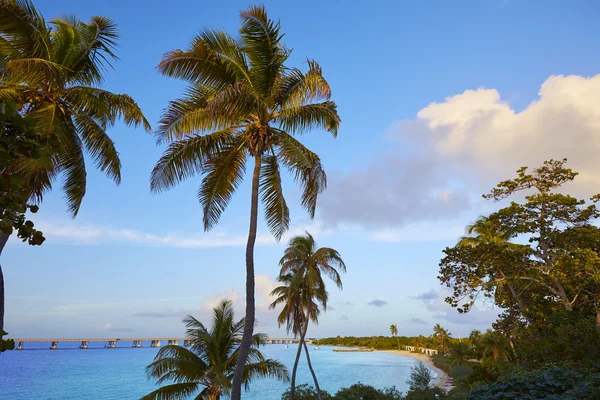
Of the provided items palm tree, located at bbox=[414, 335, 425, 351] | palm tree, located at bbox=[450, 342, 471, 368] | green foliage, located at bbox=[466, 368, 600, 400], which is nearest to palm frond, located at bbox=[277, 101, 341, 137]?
green foliage, located at bbox=[466, 368, 600, 400]

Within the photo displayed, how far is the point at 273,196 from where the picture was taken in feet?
38.5

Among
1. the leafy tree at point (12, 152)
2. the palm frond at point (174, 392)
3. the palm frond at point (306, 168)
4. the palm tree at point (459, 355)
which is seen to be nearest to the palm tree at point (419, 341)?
the palm tree at point (459, 355)

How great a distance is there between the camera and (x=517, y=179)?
55.3 ft

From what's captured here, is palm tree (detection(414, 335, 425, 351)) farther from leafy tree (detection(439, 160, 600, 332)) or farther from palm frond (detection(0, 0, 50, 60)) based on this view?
palm frond (detection(0, 0, 50, 60))

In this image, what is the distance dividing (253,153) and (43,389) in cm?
5467

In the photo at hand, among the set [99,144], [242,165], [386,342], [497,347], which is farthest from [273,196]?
[386,342]

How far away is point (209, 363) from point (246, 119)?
9277 mm

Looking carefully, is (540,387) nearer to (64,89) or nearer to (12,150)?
(12,150)

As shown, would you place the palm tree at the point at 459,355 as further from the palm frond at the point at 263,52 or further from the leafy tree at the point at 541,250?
the palm frond at the point at 263,52

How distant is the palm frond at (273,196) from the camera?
11688 mm

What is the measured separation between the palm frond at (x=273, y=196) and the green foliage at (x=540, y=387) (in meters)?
6.47

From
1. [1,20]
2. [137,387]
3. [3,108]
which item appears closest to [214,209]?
[1,20]

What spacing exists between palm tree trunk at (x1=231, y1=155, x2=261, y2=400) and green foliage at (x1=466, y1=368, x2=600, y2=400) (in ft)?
16.2

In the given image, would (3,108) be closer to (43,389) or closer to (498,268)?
(498,268)
